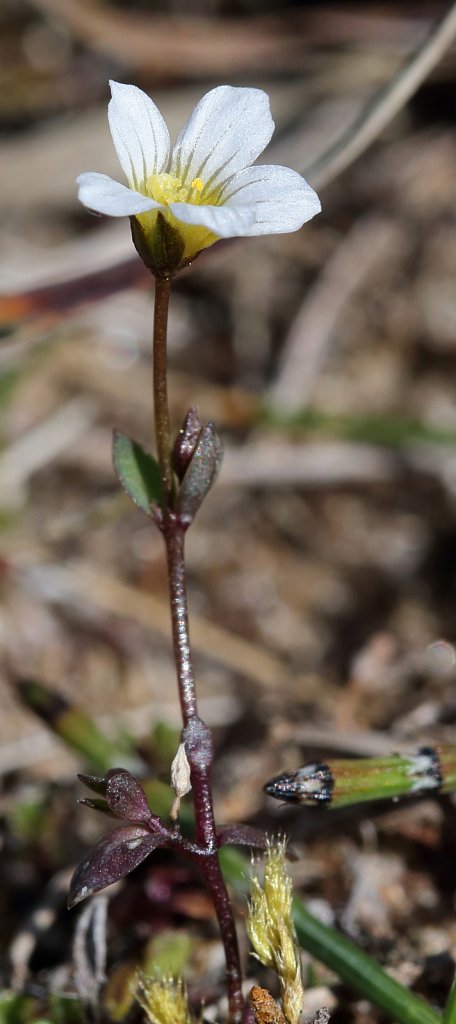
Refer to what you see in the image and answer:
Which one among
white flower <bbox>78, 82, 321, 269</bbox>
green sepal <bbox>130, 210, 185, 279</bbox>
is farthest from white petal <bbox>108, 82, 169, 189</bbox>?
green sepal <bbox>130, 210, 185, 279</bbox>

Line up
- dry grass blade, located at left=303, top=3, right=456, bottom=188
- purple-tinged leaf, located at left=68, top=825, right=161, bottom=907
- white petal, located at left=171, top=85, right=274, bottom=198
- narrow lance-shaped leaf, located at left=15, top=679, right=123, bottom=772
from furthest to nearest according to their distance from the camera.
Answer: dry grass blade, located at left=303, top=3, right=456, bottom=188
narrow lance-shaped leaf, located at left=15, top=679, right=123, bottom=772
white petal, located at left=171, top=85, right=274, bottom=198
purple-tinged leaf, located at left=68, top=825, right=161, bottom=907

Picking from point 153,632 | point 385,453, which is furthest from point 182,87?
point 153,632

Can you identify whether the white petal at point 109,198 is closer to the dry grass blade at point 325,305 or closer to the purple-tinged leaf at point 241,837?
the purple-tinged leaf at point 241,837

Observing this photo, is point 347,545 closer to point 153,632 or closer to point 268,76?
point 153,632

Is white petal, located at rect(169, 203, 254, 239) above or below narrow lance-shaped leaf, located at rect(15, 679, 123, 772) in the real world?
above

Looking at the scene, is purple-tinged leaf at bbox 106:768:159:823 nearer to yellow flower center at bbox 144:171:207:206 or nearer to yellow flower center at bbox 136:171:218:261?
yellow flower center at bbox 136:171:218:261

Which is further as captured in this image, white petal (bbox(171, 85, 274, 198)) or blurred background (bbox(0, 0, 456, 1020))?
blurred background (bbox(0, 0, 456, 1020))

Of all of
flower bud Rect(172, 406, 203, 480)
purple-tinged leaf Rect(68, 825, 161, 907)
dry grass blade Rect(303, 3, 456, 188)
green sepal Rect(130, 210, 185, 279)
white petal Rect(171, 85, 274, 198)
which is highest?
dry grass blade Rect(303, 3, 456, 188)
